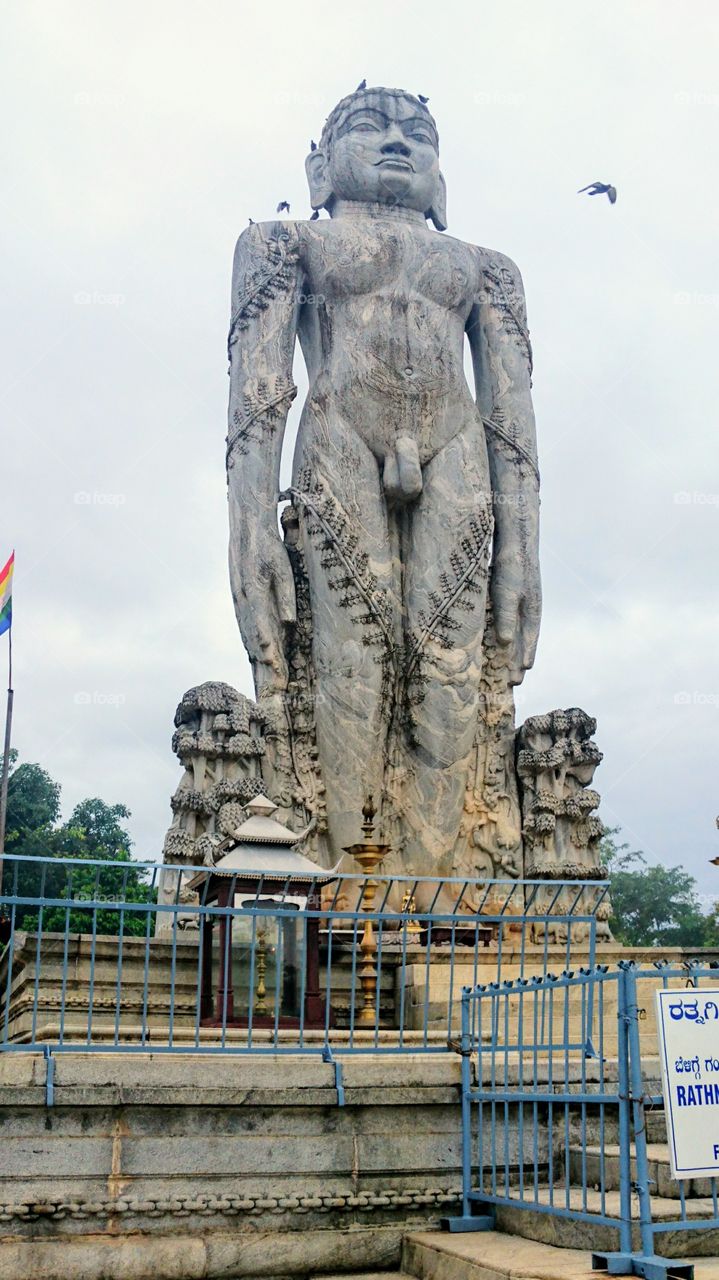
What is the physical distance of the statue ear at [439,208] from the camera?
467 inches

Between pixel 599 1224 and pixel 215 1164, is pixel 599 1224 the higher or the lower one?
the lower one

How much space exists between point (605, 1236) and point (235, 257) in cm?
883

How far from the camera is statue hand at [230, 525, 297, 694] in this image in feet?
34.9

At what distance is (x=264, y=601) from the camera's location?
1072 cm

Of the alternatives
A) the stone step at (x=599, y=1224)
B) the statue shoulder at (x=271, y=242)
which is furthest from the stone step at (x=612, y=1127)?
the statue shoulder at (x=271, y=242)

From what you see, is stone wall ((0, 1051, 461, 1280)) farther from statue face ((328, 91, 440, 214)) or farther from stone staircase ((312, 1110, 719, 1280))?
statue face ((328, 91, 440, 214))

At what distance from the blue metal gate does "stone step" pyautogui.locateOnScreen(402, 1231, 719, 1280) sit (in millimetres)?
116

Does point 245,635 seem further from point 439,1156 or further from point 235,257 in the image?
point 439,1156

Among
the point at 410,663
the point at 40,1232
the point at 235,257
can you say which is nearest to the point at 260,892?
the point at 40,1232

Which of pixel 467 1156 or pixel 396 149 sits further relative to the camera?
pixel 396 149

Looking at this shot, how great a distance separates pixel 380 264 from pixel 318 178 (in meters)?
1.33

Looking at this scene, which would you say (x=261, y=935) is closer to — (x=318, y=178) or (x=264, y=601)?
(x=264, y=601)

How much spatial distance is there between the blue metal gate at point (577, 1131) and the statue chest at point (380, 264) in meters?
6.78

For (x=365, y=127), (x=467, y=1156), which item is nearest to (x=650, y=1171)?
(x=467, y=1156)
